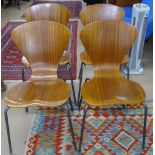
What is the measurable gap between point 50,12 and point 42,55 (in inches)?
21.3

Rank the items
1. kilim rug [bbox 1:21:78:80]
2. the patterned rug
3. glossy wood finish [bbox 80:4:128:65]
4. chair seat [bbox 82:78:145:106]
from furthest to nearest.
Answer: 1. the patterned rug
2. kilim rug [bbox 1:21:78:80]
3. glossy wood finish [bbox 80:4:128:65]
4. chair seat [bbox 82:78:145:106]

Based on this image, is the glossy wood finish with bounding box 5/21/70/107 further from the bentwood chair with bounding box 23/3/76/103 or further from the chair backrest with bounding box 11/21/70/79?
the bentwood chair with bounding box 23/3/76/103

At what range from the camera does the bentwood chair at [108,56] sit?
1.63 m

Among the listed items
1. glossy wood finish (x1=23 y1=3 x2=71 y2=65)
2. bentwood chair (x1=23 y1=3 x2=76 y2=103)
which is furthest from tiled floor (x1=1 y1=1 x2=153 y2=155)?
glossy wood finish (x1=23 y1=3 x2=71 y2=65)

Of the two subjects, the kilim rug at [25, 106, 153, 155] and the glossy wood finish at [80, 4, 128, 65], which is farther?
the glossy wood finish at [80, 4, 128, 65]

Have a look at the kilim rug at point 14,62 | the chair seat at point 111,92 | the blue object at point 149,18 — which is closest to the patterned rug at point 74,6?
the kilim rug at point 14,62

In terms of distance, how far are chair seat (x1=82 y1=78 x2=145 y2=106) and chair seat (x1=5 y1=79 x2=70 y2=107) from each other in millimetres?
160

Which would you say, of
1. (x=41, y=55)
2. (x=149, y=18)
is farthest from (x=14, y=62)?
(x=149, y=18)

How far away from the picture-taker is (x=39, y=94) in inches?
64.1

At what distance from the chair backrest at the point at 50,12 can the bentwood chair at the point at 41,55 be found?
1.40 feet

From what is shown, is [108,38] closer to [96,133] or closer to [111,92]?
[111,92]

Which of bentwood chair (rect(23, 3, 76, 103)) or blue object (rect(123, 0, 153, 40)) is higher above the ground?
bentwood chair (rect(23, 3, 76, 103))

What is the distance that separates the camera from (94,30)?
1742 mm

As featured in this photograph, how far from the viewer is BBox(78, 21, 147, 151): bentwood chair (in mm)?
1633
